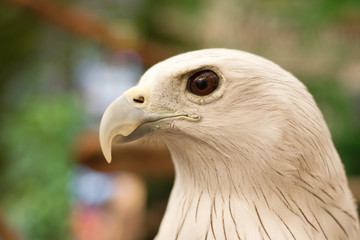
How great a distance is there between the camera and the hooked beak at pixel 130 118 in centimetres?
84

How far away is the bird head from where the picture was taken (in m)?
0.82

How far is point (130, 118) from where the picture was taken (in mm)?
838

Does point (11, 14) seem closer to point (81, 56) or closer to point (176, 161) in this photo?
point (81, 56)

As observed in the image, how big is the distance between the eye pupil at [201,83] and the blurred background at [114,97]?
4.61 ft

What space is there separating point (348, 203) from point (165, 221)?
391 mm

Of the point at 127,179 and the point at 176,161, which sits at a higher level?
the point at 176,161

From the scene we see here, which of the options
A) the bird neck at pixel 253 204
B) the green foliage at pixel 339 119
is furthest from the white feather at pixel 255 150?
the green foliage at pixel 339 119

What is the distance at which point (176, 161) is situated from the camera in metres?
0.94

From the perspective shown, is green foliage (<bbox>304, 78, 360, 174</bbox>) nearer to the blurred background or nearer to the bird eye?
the blurred background

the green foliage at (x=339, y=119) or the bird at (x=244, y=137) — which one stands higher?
the bird at (x=244, y=137)

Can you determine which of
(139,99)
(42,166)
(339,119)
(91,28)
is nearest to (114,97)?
(91,28)

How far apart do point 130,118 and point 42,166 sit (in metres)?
2.58

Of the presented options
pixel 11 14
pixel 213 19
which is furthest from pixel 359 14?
pixel 11 14

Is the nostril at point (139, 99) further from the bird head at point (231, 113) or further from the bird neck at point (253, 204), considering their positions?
the bird neck at point (253, 204)
